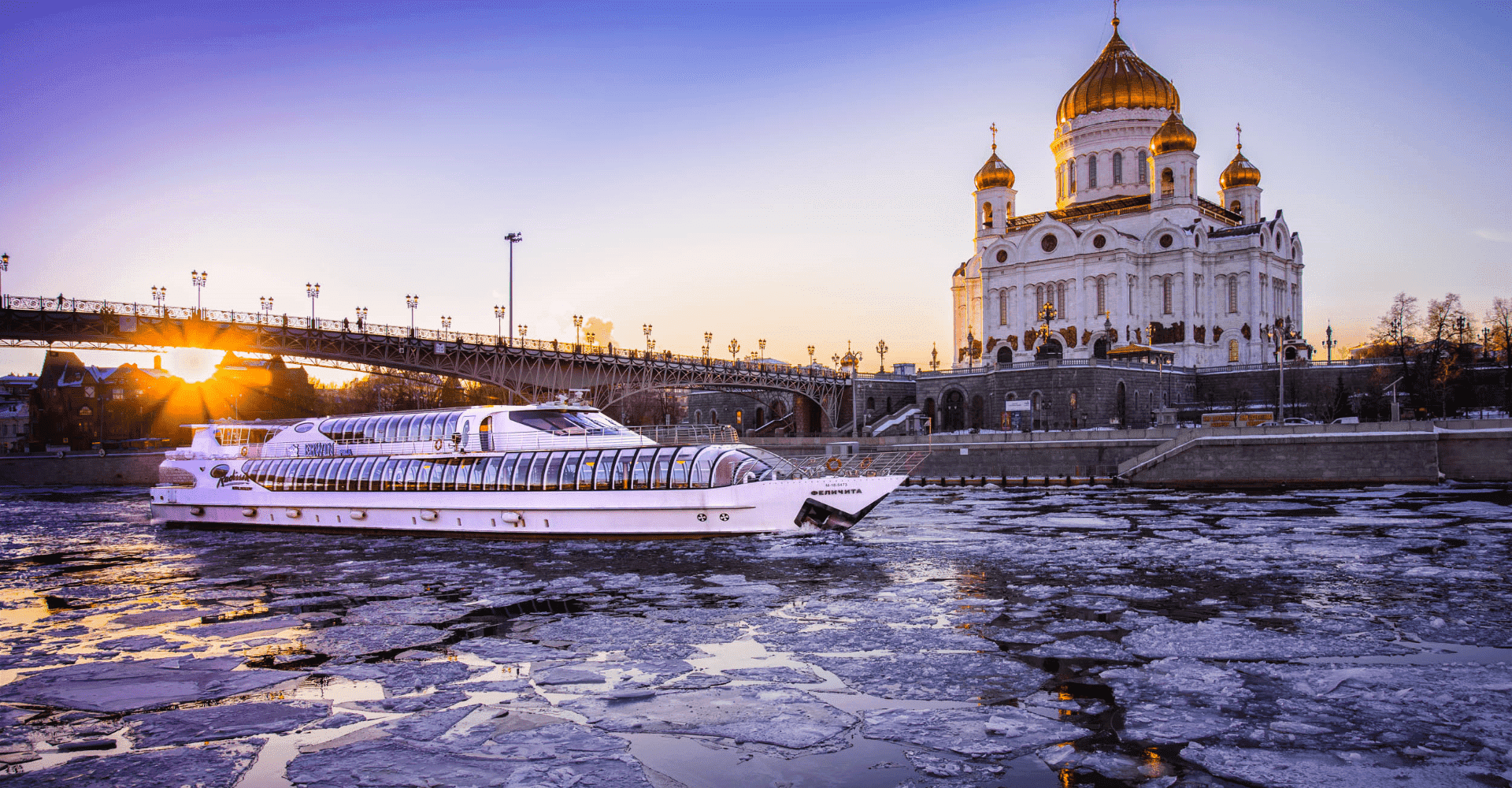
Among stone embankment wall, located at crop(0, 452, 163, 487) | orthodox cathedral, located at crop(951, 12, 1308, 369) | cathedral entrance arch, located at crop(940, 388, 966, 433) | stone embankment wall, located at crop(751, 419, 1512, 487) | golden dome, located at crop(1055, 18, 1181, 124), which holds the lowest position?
stone embankment wall, located at crop(0, 452, 163, 487)

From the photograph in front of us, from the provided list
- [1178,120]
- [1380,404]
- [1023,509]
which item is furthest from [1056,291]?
[1023,509]

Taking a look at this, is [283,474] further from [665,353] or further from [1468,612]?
[665,353]

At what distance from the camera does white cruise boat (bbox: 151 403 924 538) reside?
2684 cm

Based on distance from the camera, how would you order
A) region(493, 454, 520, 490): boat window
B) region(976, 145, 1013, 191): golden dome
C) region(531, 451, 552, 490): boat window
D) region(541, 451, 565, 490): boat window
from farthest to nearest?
region(976, 145, 1013, 191): golden dome
region(493, 454, 520, 490): boat window
region(531, 451, 552, 490): boat window
region(541, 451, 565, 490): boat window

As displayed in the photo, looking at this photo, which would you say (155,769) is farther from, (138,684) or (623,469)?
(623,469)

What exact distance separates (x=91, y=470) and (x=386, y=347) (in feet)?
87.8

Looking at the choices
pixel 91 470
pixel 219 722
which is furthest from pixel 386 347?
pixel 219 722

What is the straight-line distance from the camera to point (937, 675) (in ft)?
42.0

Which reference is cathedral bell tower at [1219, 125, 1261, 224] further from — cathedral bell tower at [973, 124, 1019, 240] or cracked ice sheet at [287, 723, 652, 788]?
cracked ice sheet at [287, 723, 652, 788]

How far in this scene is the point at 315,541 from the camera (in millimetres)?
32156

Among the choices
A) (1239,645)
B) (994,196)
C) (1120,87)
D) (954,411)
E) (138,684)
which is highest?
(1120,87)

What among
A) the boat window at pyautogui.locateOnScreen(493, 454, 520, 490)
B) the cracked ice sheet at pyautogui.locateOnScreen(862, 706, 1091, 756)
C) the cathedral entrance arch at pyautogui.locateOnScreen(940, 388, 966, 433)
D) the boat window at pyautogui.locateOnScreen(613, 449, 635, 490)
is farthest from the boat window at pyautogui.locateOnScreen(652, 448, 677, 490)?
the cathedral entrance arch at pyautogui.locateOnScreen(940, 388, 966, 433)

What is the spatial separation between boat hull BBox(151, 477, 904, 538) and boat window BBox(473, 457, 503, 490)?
11.0 inches

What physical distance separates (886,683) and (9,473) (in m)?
79.5
